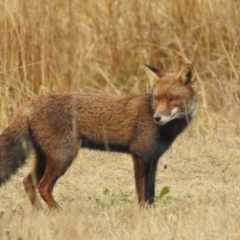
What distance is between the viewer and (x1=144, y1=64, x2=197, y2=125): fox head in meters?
6.83

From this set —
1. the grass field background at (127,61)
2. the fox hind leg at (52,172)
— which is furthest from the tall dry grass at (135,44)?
the fox hind leg at (52,172)

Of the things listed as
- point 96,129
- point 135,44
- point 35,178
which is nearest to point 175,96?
point 96,129

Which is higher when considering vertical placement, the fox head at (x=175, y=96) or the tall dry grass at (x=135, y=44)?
the fox head at (x=175, y=96)

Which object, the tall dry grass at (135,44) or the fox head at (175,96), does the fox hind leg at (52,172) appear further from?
the tall dry grass at (135,44)

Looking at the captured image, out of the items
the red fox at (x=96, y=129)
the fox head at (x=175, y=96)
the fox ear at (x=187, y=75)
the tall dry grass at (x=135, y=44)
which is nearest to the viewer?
the red fox at (x=96, y=129)

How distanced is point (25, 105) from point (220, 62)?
3959 mm

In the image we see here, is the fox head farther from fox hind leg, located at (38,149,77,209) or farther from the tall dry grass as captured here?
the tall dry grass

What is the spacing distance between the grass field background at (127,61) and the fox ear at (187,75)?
3.12 ft

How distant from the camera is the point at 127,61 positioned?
1030 centimetres

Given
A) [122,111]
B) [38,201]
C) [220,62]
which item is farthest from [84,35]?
[38,201]

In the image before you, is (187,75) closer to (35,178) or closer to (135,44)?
(35,178)

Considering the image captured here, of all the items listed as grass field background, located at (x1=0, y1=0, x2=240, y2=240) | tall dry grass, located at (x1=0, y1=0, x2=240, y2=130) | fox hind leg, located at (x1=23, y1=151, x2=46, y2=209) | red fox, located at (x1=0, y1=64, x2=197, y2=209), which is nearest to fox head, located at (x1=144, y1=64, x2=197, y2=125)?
red fox, located at (x1=0, y1=64, x2=197, y2=209)

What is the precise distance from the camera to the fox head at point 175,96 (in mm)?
6830

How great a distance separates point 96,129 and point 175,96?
0.71 m
